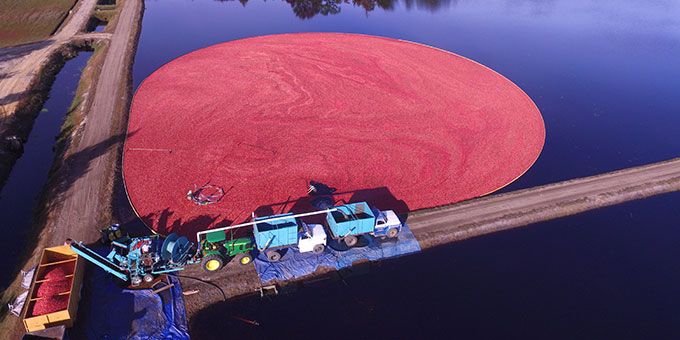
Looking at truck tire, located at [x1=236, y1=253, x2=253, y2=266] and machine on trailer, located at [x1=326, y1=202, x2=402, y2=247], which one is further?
machine on trailer, located at [x1=326, y1=202, x2=402, y2=247]

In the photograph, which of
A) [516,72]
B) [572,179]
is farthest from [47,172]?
[516,72]

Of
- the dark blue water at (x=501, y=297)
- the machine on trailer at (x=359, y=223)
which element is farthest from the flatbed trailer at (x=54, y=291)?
the machine on trailer at (x=359, y=223)

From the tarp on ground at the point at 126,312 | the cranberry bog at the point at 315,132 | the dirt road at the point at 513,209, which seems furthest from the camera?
the cranberry bog at the point at 315,132

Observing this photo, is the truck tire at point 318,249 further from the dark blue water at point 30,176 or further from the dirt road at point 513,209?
the dark blue water at point 30,176

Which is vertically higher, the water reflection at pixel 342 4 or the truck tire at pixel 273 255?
the water reflection at pixel 342 4

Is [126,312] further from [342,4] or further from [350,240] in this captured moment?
[342,4]

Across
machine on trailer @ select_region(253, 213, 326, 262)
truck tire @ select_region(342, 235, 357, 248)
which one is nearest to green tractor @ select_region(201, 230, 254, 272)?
machine on trailer @ select_region(253, 213, 326, 262)

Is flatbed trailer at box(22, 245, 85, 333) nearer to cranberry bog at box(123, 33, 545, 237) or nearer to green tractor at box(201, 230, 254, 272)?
cranberry bog at box(123, 33, 545, 237)

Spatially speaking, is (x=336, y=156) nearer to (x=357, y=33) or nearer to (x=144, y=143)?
(x=144, y=143)
